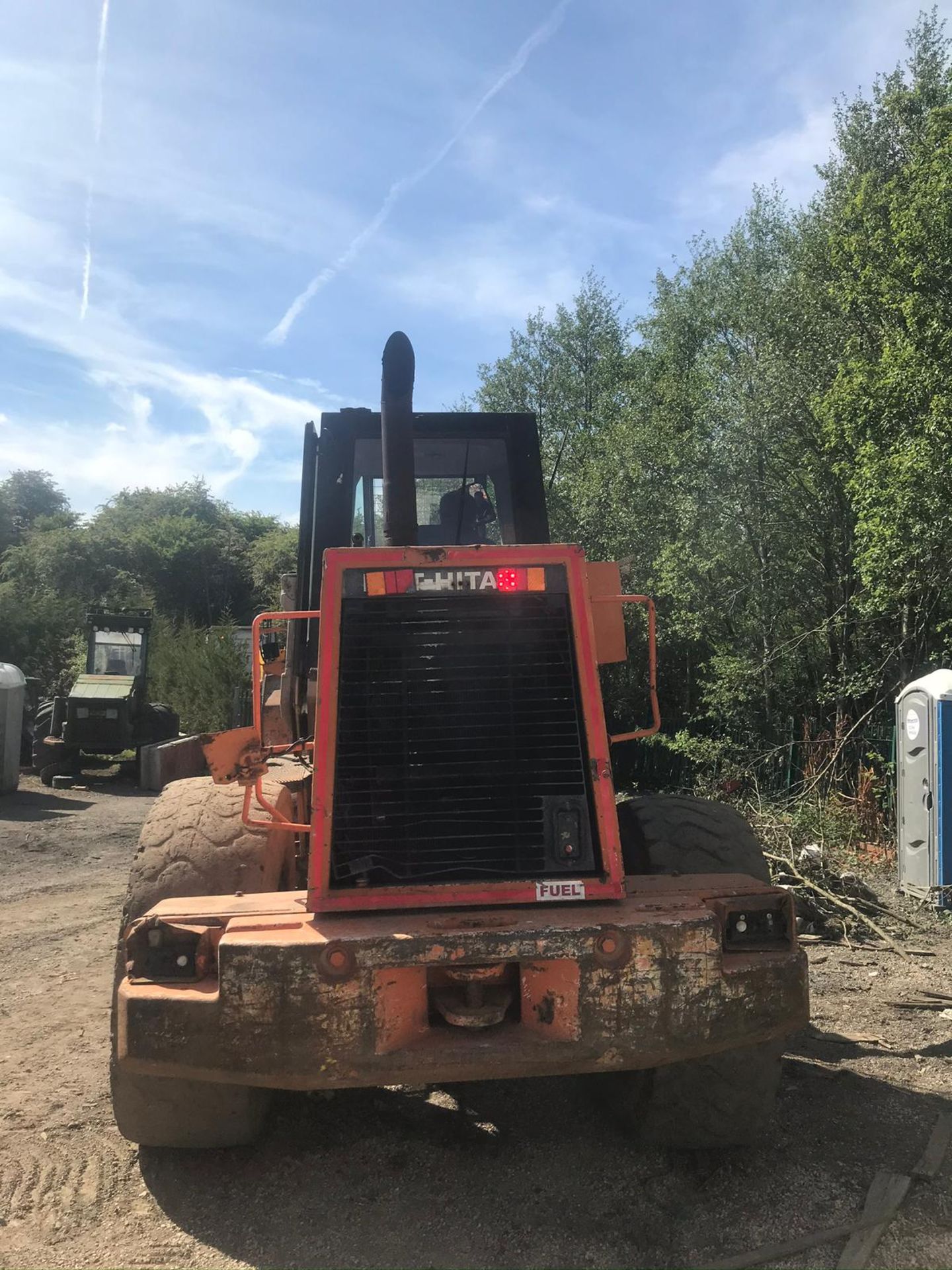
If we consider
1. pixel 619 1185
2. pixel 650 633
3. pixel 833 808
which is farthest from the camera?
pixel 833 808

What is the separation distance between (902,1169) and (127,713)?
51.8 feet

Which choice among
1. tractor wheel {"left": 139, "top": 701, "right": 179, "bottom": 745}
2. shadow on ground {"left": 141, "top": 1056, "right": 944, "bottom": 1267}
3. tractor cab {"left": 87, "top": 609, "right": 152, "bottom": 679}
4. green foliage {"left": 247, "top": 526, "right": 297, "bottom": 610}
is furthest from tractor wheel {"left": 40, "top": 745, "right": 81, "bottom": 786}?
green foliage {"left": 247, "top": 526, "right": 297, "bottom": 610}

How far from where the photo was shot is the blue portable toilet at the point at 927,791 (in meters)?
7.76

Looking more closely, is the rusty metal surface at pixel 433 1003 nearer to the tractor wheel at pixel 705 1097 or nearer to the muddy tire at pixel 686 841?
the tractor wheel at pixel 705 1097

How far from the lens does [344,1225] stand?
3229mm

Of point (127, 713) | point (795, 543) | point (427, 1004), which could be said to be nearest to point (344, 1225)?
point (427, 1004)

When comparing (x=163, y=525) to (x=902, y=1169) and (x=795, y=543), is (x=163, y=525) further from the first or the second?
(x=902, y=1169)

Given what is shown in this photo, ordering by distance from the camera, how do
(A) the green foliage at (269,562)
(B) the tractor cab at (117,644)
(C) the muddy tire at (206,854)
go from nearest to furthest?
(C) the muddy tire at (206,854)
(B) the tractor cab at (117,644)
(A) the green foliage at (269,562)

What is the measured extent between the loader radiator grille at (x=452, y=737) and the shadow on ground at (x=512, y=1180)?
109 cm

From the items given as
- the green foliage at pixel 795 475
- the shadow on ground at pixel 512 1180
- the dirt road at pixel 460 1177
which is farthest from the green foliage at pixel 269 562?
the shadow on ground at pixel 512 1180

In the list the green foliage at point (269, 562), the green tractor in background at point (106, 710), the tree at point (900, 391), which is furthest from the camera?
the green foliage at point (269, 562)

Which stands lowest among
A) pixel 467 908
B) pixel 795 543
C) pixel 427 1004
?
pixel 427 1004

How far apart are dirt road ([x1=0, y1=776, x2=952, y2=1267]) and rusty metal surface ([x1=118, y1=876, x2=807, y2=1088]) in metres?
0.55

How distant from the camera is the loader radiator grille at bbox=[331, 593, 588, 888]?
345cm
